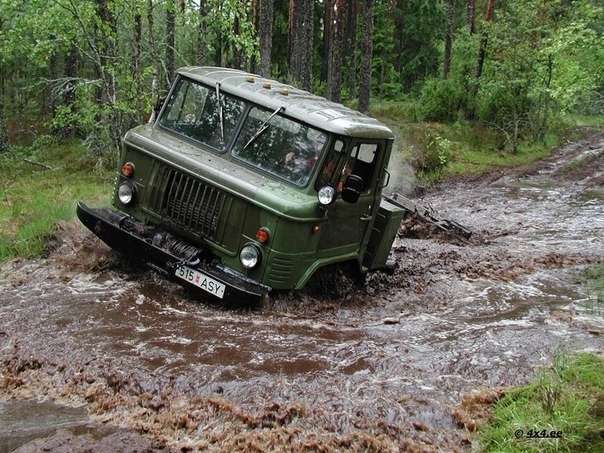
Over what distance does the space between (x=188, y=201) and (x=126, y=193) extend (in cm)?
88

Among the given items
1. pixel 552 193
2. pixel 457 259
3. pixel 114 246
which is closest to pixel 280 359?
pixel 114 246

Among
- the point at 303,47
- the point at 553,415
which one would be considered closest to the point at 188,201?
the point at 553,415

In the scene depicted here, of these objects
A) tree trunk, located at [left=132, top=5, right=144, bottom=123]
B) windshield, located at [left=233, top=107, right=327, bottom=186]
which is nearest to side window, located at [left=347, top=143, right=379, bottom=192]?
windshield, located at [left=233, top=107, right=327, bottom=186]

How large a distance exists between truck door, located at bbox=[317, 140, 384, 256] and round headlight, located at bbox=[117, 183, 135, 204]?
6.93ft

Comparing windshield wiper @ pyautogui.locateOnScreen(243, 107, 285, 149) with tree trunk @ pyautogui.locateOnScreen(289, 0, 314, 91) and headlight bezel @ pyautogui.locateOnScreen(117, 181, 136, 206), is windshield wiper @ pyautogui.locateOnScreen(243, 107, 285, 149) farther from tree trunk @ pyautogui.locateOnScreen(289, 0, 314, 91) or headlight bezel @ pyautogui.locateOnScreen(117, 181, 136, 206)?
tree trunk @ pyautogui.locateOnScreen(289, 0, 314, 91)

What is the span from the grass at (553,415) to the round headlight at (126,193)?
4.34 meters

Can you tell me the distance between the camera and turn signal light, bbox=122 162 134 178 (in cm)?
686

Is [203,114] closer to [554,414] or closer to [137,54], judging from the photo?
[554,414]

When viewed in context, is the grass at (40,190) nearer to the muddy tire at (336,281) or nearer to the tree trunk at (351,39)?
the muddy tire at (336,281)

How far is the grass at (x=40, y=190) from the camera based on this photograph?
825 cm

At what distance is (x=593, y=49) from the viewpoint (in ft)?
64.0

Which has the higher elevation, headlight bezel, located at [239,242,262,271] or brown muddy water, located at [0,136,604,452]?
headlight bezel, located at [239,242,262,271]

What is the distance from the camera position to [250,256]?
6246 millimetres

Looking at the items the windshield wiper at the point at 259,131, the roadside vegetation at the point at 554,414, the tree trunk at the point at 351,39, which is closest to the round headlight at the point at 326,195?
the windshield wiper at the point at 259,131
